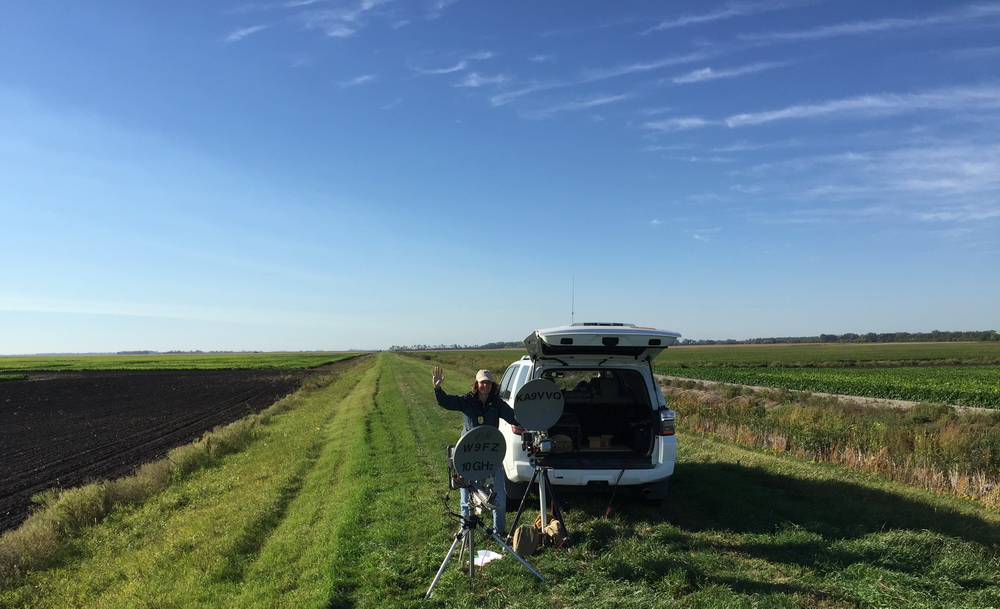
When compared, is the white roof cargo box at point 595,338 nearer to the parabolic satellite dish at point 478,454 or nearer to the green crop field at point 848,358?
the parabolic satellite dish at point 478,454

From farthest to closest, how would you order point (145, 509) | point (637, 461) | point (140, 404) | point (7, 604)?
point (140, 404) → point (145, 509) → point (637, 461) → point (7, 604)

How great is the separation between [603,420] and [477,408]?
2.69 m

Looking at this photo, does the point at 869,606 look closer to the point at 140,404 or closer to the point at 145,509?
the point at 145,509

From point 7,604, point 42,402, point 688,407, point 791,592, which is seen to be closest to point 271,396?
point 42,402

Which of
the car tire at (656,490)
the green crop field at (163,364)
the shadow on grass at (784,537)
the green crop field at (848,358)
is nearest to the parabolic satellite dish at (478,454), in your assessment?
the shadow on grass at (784,537)

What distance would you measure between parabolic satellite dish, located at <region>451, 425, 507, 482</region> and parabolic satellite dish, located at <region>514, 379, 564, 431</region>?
0.79 metres

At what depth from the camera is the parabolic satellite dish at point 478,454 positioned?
500 centimetres

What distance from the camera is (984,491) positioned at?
8703 millimetres

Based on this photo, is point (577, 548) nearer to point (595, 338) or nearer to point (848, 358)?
point (595, 338)

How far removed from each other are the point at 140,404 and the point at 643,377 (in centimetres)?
3274

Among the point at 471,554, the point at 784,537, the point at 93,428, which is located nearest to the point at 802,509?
the point at 784,537

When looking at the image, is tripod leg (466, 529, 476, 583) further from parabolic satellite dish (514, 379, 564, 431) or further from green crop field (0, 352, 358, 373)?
green crop field (0, 352, 358, 373)

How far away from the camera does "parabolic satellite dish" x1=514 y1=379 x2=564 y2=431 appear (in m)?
5.98

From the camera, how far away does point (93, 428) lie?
22391mm
